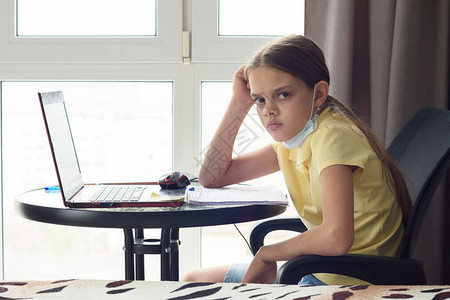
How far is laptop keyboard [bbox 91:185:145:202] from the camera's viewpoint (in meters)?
1.41

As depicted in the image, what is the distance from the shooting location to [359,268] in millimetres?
1124

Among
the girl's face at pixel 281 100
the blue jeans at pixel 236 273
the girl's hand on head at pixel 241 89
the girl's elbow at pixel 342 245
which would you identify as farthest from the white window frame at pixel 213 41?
the girl's elbow at pixel 342 245

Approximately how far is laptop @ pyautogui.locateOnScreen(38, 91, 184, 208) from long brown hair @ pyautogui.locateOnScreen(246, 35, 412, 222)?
439 mm

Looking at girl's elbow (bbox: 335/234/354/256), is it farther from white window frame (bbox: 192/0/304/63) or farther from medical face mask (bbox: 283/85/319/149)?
white window frame (bbox: 192/0/304/63)

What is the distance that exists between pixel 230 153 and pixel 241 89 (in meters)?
0.20

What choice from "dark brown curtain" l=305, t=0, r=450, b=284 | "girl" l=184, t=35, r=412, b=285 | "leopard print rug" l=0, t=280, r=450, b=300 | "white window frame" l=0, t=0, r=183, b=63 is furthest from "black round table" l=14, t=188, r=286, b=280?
"white window frame" l=0, t=0, r=183, b=63

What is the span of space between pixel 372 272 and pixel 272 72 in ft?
1.88

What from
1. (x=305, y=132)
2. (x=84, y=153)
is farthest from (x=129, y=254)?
(x=84, y=153)

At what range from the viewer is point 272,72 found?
142 centimetres

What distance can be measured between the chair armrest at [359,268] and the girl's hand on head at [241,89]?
71 centimetres

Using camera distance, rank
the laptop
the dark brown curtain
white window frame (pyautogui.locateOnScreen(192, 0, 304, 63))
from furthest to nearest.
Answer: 1. white window frame (pyautogui.locateOnScreen(192, 0, 304, 63))
2. the dark brown curtain
3. the laptop

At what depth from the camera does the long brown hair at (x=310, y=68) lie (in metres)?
1.39

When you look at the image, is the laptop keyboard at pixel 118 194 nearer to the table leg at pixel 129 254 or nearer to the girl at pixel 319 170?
the table leg at pixel 129 254

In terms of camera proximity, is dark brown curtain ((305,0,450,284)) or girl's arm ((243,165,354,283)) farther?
dark brown curtain ((305,0,450,284))
